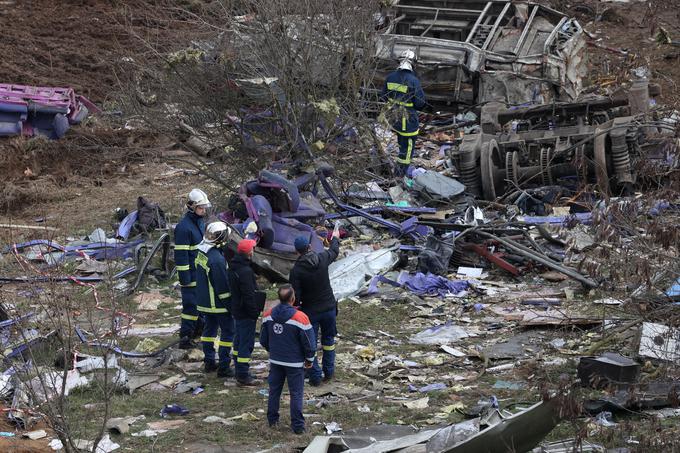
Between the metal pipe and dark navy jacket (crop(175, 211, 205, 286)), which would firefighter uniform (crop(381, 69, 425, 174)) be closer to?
the metal pipe

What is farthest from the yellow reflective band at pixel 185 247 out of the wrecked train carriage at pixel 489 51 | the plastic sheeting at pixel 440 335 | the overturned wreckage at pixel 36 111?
the overturned wreckage at pixel 36 111

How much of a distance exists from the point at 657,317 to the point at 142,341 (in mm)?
5754

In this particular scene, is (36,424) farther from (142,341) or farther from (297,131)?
(297,131)

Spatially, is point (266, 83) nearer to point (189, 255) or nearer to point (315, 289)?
point (189, 255)

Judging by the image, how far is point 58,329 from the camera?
7219 millimetres

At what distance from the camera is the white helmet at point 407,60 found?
54.4ft

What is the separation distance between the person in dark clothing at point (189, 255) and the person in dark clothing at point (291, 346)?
2.57m

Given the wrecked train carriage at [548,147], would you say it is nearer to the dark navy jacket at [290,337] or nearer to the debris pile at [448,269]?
the debris pile at [448,269]

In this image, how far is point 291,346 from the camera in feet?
28.6

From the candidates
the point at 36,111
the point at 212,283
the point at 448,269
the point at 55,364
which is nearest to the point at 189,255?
the point at 212,283

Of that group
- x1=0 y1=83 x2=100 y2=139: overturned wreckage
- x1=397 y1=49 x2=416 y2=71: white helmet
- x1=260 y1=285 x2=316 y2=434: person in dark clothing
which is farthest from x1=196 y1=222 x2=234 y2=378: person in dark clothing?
x1=0 y1=83 x2=100 y2=139: overturned wreckage

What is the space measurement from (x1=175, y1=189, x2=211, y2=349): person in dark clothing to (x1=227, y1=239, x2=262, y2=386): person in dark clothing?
123cm

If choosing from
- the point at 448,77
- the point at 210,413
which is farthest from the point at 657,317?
the point at 448,77

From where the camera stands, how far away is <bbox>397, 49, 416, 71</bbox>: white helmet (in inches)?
653
